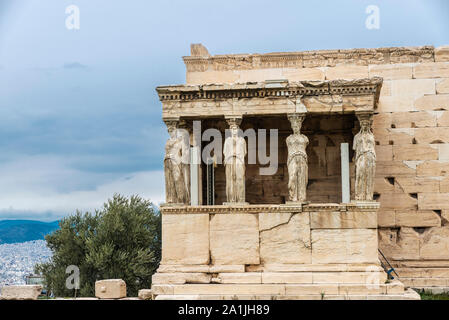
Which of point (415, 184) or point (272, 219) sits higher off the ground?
point (415, 184)

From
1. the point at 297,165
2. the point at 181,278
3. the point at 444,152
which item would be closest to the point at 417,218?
the point at 444,152

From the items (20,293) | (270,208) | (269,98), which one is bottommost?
(20,293)

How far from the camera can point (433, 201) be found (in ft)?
45.1

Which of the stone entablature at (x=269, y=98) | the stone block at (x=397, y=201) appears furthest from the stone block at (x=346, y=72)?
the stone block at (x=397, y=201)

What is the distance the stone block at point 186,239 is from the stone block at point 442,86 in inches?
235

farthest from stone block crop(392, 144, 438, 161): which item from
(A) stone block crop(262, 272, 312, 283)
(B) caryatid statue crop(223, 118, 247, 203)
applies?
(A) stone block crop(262, 272, 312, 283)

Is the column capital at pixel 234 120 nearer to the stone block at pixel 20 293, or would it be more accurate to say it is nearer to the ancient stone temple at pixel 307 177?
the ancient stone temple at pixel 307 177

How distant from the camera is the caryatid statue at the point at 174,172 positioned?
12133mm

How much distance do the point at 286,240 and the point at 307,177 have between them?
1469 mm

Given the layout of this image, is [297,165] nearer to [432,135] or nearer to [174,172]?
[174,172]

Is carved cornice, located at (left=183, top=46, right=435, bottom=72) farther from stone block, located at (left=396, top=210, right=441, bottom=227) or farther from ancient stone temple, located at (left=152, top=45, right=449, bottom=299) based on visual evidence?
stone block, located at (left=396, top=210, right=441, bottom=227)

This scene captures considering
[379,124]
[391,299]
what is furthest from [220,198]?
[391,299]

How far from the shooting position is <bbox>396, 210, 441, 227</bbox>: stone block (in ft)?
45.0

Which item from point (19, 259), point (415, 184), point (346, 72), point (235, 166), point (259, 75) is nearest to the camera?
point (235, 166)
